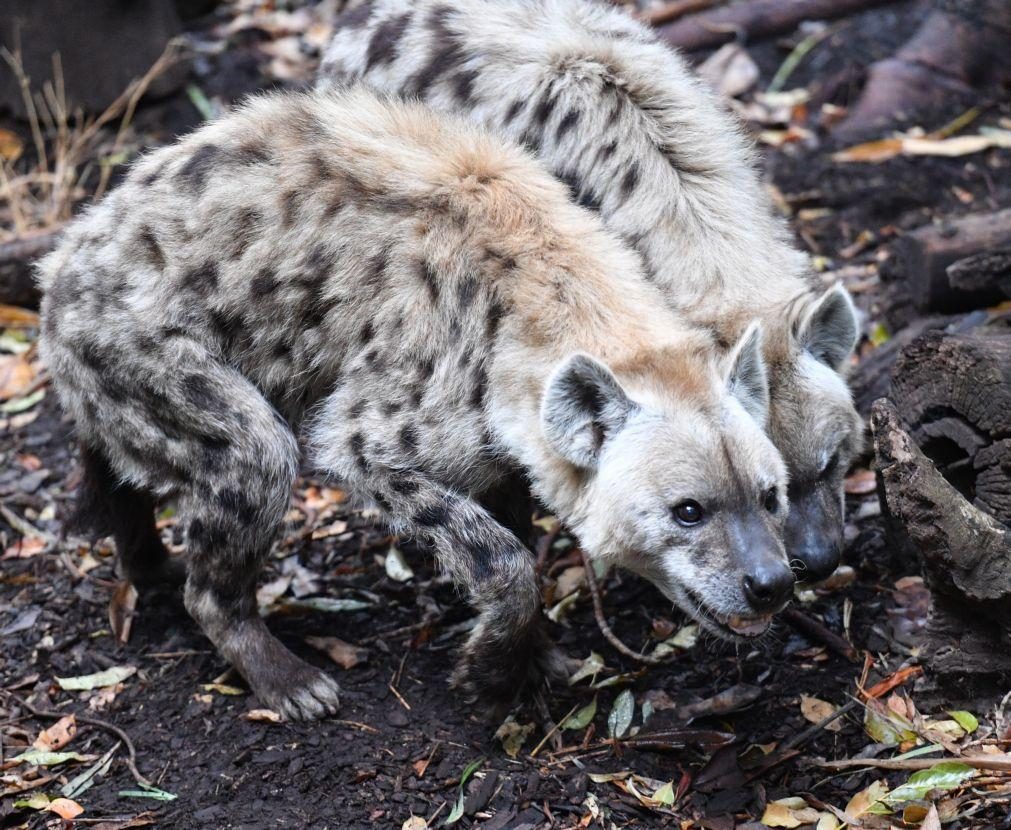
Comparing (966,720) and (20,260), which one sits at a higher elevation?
(966,720)

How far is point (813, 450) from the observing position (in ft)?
13.8

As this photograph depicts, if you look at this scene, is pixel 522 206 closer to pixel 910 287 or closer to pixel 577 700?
pixel 577 700

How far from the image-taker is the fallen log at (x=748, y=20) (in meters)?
8.52

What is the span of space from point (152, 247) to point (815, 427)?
2.40 m

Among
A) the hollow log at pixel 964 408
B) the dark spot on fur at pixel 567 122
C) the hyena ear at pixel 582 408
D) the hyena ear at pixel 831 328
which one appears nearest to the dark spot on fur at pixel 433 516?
the hyena ear at pixel 582 408

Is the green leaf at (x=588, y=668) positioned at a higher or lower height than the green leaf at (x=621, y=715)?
lower

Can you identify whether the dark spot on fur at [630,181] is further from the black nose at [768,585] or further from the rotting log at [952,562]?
the black nose at [768,585]

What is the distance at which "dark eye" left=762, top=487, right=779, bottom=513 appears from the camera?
385cm

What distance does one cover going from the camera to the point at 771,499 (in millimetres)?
3885

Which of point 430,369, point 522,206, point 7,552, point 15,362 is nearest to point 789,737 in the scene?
point 430,369

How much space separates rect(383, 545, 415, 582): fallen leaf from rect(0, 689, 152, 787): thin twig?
133 cm

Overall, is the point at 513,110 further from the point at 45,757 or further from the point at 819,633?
the point at 45,757

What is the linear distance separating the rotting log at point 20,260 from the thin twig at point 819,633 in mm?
4578

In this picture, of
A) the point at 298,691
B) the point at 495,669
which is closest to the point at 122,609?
the point at 298,691
